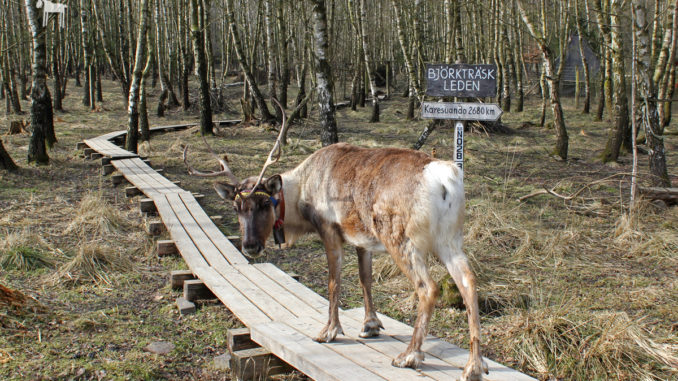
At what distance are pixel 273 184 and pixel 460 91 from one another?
381 centimetres

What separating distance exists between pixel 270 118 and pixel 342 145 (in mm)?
13888

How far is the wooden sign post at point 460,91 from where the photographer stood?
289 inches

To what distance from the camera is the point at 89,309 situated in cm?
558

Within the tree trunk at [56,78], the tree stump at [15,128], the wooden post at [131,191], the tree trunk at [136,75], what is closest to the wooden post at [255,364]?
the wooden post at [131,191]

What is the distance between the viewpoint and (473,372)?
11.6ft

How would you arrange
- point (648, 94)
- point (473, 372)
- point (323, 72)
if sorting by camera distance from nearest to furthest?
point (473, 372) < point (648, 94) < point (323, 72)

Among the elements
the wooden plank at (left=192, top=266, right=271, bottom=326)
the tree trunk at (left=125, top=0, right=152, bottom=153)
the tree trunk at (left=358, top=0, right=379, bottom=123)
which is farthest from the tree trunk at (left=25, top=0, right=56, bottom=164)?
the tree trunk at (left=358, top=0, right=379, bottom=123)

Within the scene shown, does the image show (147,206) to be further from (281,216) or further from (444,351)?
(444,351)

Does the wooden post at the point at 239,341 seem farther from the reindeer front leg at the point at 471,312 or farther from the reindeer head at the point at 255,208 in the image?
the reindeer front leg at the point at 471,312

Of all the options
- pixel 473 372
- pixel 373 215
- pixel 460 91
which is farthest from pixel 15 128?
pixel 473 372

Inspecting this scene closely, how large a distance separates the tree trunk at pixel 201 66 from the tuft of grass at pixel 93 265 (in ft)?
29.8

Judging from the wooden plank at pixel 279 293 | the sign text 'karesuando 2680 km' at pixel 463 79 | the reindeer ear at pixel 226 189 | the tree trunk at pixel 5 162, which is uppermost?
the sign text 'karesuando 2680 km' at pixel 463 79

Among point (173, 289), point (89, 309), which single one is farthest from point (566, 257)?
point (89, 309)

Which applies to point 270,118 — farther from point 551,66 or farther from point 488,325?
point 488,325
